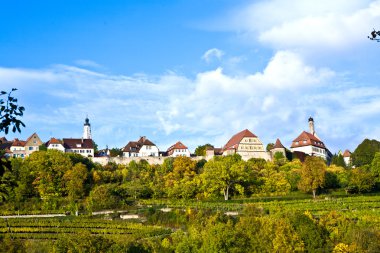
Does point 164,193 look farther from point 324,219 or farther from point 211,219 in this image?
point 324,219

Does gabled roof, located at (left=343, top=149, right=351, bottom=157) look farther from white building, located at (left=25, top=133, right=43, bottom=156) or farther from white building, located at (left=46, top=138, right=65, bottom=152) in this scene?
white building, located at (left=25, top=133, right=43, bottom=156)

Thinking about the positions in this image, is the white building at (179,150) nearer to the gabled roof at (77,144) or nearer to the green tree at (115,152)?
the green tree at (115,152)

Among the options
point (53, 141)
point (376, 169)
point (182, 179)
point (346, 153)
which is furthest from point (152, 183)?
point (346, 153)

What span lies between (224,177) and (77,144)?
3187 cm

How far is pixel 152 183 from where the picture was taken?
66938mm

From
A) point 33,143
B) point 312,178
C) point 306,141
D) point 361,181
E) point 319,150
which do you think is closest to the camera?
point 312,178

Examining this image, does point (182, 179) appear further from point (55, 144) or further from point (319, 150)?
point (319, 150)

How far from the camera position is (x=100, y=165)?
7481cm

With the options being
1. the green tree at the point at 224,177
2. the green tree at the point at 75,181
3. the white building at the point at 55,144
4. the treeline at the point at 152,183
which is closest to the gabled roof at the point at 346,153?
the treeline at the point at 152,183

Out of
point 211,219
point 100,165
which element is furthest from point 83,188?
point 211,219

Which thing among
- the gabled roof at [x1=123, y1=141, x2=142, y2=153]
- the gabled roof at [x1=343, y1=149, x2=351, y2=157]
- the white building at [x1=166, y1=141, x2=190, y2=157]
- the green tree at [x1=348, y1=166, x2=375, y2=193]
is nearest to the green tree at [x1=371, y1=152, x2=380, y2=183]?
the green tree at [x1=348, y1=166, x2=375, y2=193]

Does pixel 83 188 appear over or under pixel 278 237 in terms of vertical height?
over

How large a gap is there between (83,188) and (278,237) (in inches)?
1184

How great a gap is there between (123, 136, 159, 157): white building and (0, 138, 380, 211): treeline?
684 inches
